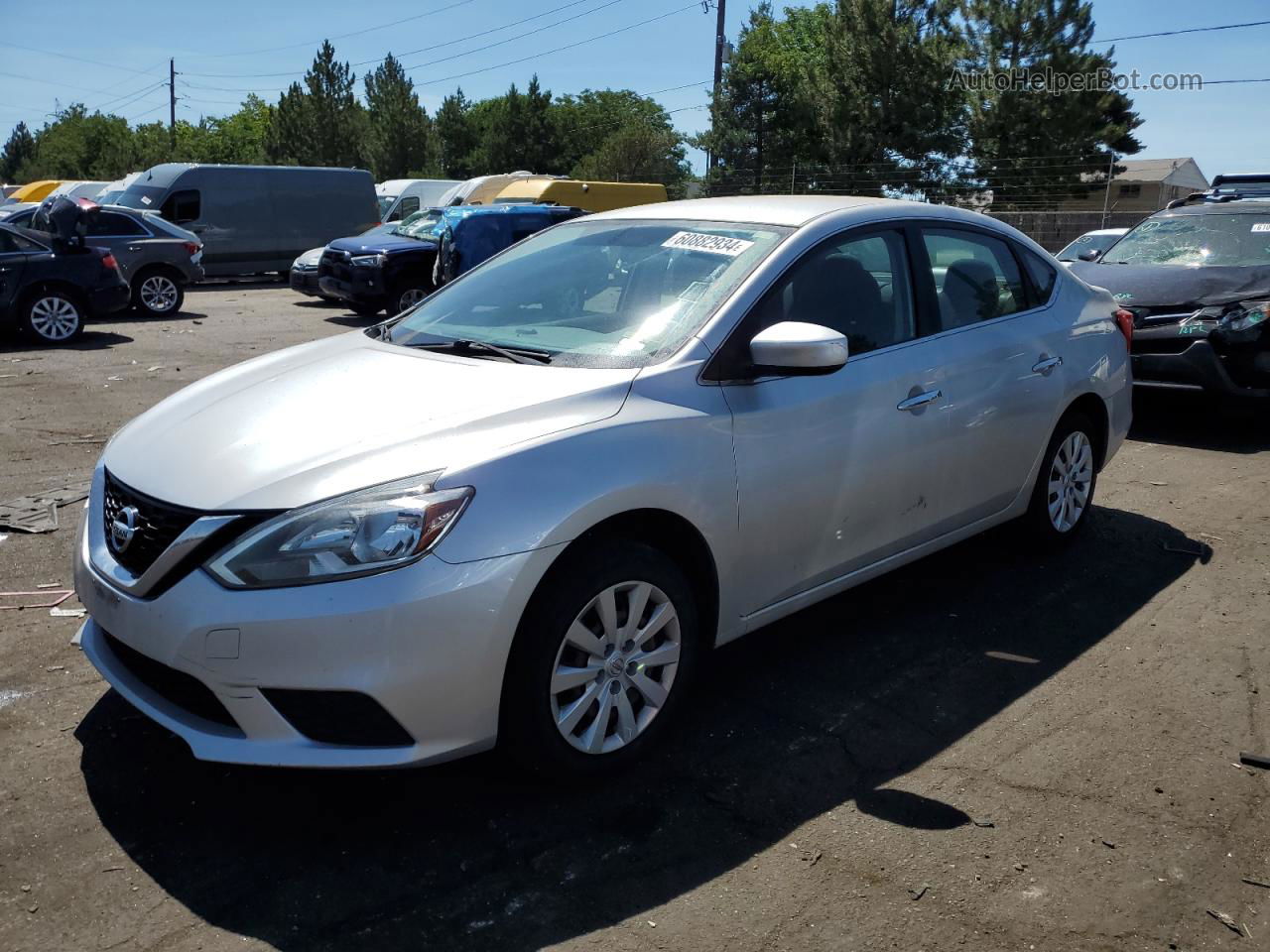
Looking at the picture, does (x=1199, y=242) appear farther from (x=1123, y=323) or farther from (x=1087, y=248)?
(x=1123, y=323)

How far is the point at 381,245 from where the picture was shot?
15.9 metres

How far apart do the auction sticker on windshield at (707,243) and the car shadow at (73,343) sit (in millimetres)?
10271

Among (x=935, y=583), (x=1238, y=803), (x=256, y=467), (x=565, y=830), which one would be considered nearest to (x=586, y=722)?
(x=565, y=830)

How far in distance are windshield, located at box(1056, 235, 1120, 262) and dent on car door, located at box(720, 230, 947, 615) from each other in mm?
6198

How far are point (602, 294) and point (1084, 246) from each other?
9198 millimetres

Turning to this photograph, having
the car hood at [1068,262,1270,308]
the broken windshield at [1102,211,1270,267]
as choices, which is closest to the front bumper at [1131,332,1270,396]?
the car hood at [1068,262,1270,308]

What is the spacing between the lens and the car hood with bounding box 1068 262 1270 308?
818 cm

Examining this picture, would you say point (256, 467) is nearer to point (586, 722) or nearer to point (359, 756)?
point (359, 756)

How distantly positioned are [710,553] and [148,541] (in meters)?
1.62

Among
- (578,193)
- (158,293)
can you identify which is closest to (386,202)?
(578,193)

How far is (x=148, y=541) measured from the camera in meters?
3.02

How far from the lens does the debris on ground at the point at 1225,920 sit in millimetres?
2714

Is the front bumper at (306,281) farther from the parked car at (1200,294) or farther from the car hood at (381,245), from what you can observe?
the parked car at (1200,294)

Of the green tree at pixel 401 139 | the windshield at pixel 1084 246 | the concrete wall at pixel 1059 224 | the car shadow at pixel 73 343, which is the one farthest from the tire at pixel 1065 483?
the green tree at pixel 401 139
